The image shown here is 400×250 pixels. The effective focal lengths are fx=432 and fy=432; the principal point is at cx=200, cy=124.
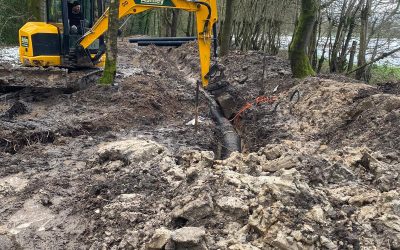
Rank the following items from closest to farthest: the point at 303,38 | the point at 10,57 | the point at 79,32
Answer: the point at 79,32 < the point at 303,38 < the point at 10,57

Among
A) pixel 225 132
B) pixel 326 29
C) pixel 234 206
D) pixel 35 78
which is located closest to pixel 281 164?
pixel 234 206

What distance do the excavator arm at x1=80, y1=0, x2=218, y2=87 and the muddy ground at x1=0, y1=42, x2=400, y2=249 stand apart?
1715mm

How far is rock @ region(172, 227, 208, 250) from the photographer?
4.33 meters

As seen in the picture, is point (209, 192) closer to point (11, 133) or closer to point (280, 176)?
point (280, 176)

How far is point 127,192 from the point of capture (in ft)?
19.8

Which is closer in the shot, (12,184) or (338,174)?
(338,174)

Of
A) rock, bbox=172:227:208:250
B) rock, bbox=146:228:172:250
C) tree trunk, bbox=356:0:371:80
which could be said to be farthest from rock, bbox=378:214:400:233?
tree trunk, bbox=356:0:371:80

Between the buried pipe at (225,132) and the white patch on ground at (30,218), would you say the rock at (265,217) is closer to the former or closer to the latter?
the white patch on ground at (30,218)

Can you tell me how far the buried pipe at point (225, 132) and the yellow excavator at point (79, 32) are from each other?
0.84 meters

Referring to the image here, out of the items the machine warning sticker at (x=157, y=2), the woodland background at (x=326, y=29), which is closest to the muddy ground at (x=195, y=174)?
the machine warning sticker at (x=157, y=2)

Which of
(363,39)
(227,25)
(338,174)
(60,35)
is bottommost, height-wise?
(338,174)

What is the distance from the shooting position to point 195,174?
582 cm

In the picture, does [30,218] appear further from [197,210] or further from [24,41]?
[24,41]

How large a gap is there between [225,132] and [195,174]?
485 centimetres
